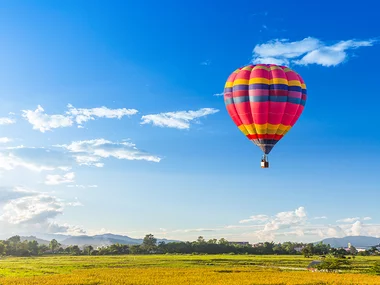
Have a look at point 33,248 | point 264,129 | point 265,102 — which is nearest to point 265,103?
point 265,102

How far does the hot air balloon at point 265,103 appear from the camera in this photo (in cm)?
4381

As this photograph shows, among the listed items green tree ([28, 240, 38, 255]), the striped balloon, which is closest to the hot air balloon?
the striped balloon

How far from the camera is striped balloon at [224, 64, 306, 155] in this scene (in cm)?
4381

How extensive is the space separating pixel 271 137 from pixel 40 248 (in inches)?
5466

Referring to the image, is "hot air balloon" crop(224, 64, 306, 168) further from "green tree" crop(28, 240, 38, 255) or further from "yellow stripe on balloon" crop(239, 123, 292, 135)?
"green tree" crop(28, 240, 38, 255)

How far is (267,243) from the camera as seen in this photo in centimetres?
15075

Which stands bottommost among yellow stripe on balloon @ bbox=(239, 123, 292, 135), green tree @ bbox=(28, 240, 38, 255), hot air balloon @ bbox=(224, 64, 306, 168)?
green tree @ bbox=(28, 240, 38, 255)

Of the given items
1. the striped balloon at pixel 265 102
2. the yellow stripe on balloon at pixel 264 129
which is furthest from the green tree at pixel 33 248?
the striped balloon at pixel 265 102

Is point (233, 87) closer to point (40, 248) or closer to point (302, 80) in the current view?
point (302, 80)

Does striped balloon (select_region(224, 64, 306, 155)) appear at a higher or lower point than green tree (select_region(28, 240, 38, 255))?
higher

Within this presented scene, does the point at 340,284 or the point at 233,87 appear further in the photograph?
the point at 340,284

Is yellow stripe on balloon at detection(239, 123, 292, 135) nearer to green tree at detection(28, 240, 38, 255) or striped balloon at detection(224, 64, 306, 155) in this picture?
striped balloon at detection(224, 64, 306, 155)

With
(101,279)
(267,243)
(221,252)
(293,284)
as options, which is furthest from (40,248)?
(293,284)

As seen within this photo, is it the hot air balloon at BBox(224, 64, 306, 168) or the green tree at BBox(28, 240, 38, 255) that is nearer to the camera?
the hot air balloon at BBox(224, 64, 306, 168)
